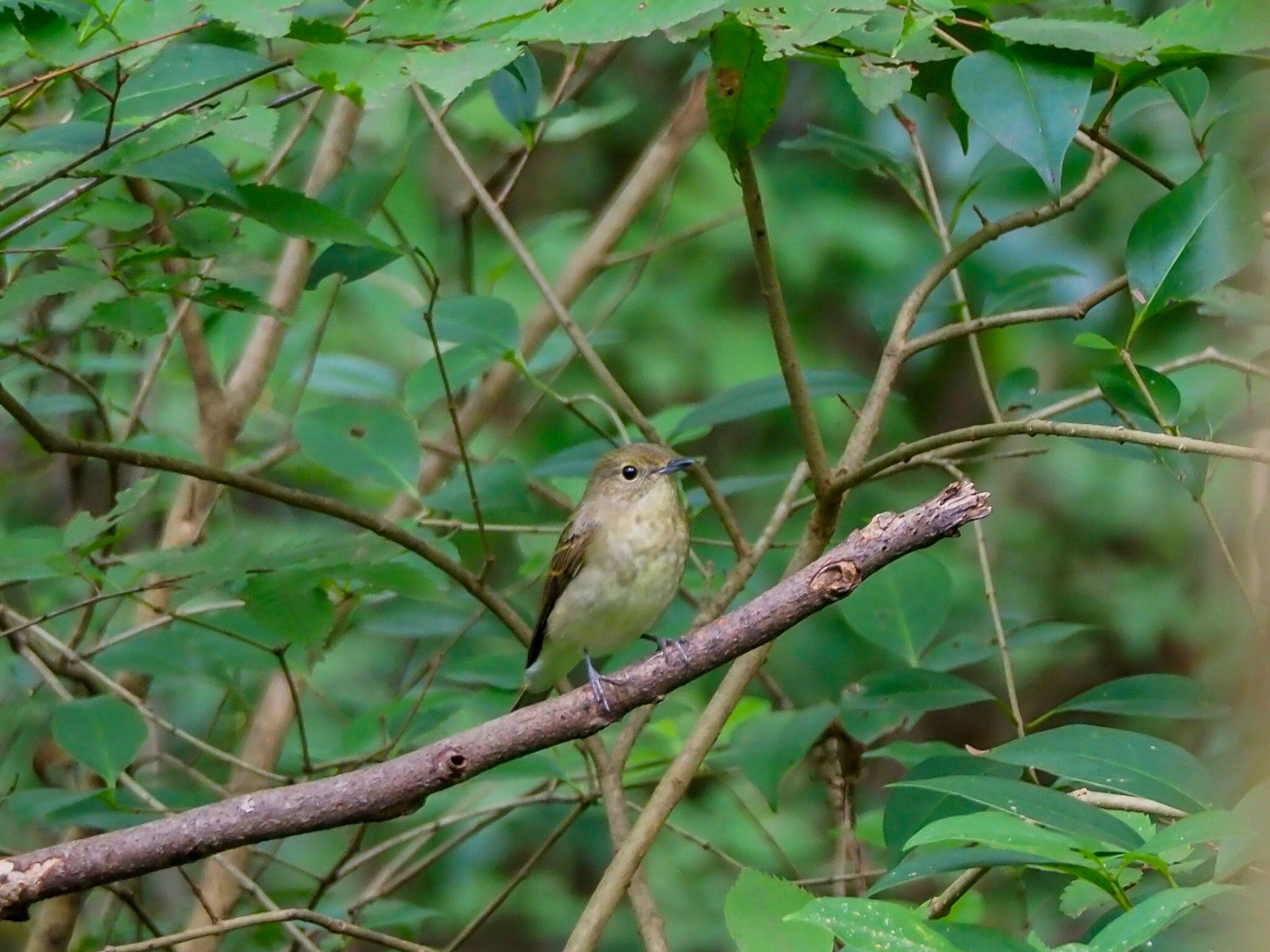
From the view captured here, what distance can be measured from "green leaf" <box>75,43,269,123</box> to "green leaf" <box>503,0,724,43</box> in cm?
51

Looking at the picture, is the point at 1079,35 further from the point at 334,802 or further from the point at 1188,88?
the point at 334,802

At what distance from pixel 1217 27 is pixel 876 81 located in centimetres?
54

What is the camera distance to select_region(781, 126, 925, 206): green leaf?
122 inches

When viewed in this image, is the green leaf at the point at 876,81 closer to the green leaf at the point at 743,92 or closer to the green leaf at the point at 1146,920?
the green leaf at the point at 743,92

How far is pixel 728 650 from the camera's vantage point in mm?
2086

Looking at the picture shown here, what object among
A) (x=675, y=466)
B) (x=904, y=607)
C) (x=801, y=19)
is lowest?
(x=904, y=607)

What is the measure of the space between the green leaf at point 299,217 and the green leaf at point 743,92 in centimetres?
62

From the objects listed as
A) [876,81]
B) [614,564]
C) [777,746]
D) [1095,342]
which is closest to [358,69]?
[876,81]

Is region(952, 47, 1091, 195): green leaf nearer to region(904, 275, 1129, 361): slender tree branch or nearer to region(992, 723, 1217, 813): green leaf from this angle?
→ region(904, 275, 1129, 361): slender tree branch

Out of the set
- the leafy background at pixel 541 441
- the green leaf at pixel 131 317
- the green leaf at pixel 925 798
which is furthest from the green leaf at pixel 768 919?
the green leaf at pixel 131 317

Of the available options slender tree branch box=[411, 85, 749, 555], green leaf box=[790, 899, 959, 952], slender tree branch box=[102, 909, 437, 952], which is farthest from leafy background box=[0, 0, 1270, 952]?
slender tree branch box=[102, 909, 437, 952]

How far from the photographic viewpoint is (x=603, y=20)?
193cm

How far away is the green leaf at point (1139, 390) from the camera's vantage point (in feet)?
8.18

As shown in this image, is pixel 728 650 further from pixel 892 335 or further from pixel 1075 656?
pixel 1075 656
